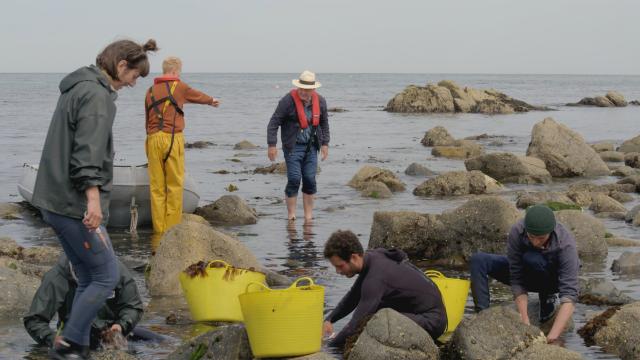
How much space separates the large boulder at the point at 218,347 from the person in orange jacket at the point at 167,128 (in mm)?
5114

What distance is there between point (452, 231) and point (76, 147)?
624 centimetres

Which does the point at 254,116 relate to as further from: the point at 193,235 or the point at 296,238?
the point at 193,235

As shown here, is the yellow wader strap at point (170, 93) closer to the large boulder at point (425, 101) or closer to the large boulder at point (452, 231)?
the large boulder at point (452, 231)

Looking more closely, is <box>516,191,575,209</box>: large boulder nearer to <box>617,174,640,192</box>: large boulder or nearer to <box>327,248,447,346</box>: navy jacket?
<box>617,174,640,192</box>: large boulder

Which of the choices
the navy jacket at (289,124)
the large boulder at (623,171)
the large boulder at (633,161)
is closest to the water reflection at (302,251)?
the navy jacket at (289,124)

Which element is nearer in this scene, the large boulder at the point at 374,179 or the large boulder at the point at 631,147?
the large boulder at the point at 374,179

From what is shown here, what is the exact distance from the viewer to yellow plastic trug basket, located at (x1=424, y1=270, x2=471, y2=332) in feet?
26.5

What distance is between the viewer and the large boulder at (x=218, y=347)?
7098 millimetres

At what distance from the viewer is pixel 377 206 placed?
1698cm

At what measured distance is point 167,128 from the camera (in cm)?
1199

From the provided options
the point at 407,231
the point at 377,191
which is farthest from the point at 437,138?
the point at 407,231

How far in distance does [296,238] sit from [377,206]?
391 cm

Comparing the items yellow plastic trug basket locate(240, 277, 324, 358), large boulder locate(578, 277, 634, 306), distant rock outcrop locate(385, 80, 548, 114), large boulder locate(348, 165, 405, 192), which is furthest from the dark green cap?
distant rock outcrop locate(385, 80, 548, 114)

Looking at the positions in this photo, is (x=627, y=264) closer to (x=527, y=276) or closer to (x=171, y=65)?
(x=527, y=276)
